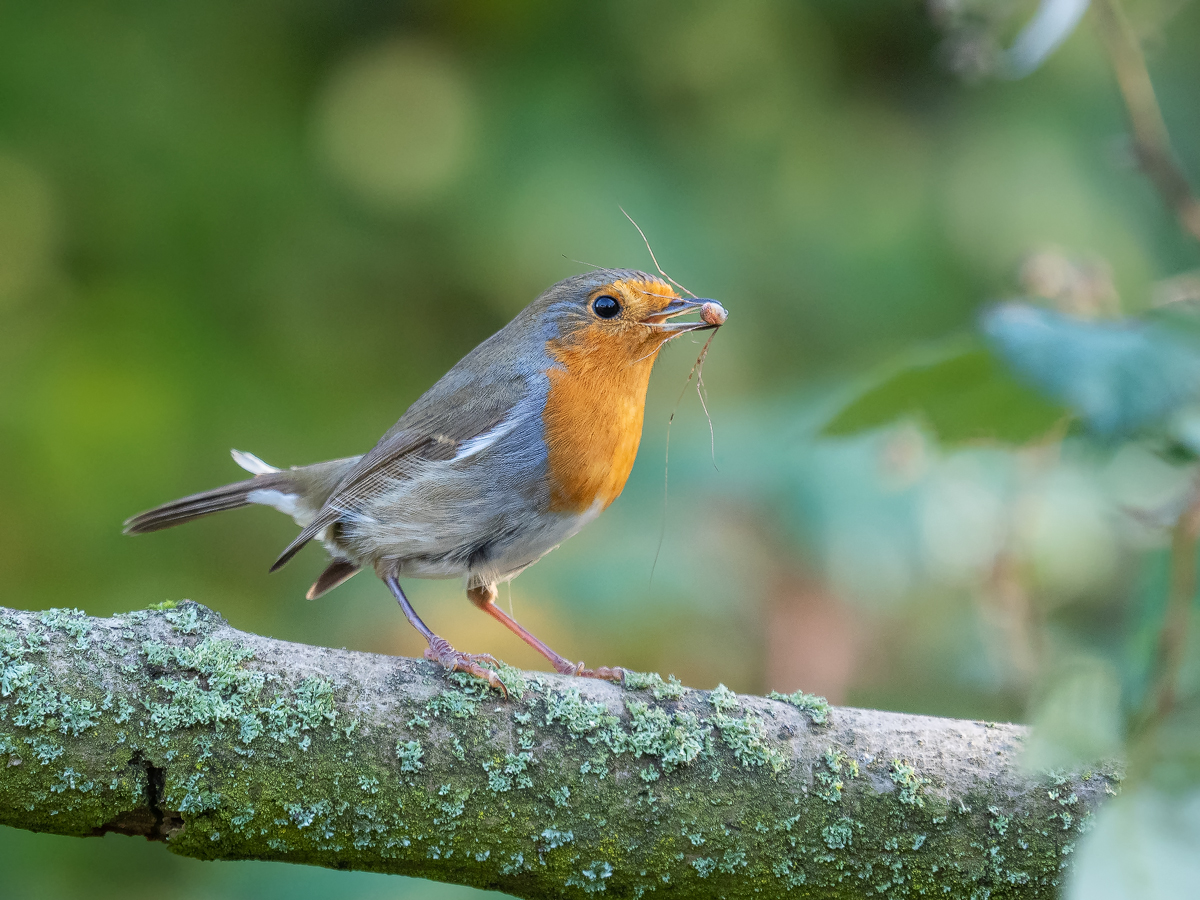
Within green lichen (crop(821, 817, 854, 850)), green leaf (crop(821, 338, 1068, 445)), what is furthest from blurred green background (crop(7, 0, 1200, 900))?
green leaf (crop(821, 338, 1068, 445))

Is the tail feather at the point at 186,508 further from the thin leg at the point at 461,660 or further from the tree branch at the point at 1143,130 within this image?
the tree branch at the point at 1143,130

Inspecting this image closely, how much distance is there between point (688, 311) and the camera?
3.49 meters

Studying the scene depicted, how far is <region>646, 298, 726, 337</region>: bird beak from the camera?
3370 millimetres

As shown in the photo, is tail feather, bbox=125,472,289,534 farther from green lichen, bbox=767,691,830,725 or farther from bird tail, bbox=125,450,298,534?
green lichen, bbox=767,691,830,725

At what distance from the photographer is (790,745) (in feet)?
7.69

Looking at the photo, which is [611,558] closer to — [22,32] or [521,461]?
[521,461]

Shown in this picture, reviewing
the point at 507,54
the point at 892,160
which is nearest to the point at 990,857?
the point at 892,160

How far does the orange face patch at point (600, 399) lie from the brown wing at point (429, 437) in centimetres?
18

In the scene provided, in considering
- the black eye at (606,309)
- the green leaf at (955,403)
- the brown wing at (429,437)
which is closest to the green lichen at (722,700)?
the green leaf at (955,403)

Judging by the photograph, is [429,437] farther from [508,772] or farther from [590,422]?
[508,772]

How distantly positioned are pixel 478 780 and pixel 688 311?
1.79m

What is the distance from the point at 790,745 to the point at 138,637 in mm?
1389

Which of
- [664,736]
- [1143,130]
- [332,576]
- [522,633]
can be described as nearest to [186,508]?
[332,576]

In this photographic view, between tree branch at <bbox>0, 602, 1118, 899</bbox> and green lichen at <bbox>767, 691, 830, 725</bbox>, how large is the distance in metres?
0.05
